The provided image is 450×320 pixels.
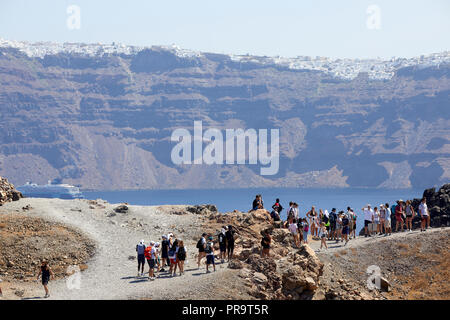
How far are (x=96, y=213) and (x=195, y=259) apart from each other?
38.7 feet

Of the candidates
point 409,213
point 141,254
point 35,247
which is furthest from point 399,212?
point 35,247

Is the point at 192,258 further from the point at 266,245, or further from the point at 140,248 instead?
the point at 266,245

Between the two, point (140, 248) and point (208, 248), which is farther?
point (140, 248)

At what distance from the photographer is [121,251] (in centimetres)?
4288

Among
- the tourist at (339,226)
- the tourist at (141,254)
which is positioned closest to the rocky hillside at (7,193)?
the tourist at (141,254)

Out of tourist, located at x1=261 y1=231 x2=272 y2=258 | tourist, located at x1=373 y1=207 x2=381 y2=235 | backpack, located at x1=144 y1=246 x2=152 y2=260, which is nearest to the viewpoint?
backpack, located at x1=144 y1=246 x2=152 y2=260

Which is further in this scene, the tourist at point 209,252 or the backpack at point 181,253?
the tourist at point 209,252

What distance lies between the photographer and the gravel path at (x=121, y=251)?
111 ft

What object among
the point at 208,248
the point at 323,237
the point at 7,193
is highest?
the point at 7,193

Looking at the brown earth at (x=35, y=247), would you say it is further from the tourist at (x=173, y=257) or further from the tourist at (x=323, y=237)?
the tourist at (x=323, y=237)

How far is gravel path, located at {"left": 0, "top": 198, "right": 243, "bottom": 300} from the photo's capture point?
33812 mm

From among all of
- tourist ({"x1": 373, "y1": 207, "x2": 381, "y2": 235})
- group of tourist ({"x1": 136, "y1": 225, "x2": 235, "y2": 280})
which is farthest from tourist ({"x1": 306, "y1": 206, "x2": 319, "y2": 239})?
group of tourist ({"x1": 136, "y1": 225, "x2": 235, "y2": 280})

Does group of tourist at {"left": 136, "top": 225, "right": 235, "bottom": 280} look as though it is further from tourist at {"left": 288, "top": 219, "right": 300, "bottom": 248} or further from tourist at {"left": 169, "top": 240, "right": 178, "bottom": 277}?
tourist at {"left": 288, "top": 219, "right": 300, "bottom": 248}

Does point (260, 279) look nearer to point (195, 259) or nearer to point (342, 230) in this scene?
point (195, 259)
